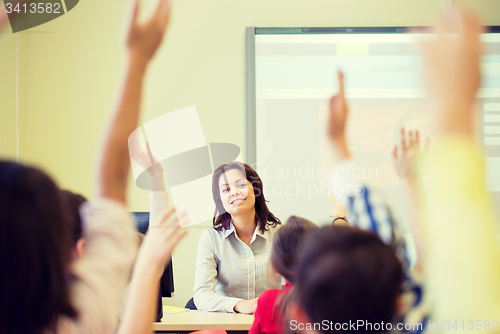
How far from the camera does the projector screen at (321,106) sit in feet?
9.84

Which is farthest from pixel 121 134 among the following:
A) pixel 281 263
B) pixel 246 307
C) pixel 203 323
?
pixel 246 307

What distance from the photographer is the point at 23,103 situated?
3025mm

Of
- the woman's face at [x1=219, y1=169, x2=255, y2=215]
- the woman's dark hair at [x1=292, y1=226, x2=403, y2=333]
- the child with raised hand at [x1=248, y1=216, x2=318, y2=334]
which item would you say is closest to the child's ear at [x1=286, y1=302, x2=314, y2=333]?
the woman's dark hair at [x1=292, y1=226, x2=403, y2=333]

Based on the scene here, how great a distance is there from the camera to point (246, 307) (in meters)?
1.92

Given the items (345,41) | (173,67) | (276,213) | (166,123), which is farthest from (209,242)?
(345,41)

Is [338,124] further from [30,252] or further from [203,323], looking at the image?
[203,323]

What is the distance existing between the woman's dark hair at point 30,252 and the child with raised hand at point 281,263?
80 cm

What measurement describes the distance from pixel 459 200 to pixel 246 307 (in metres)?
1.81

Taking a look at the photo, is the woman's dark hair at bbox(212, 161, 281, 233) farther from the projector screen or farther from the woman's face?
the projector screen

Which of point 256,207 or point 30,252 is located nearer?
point 30,252

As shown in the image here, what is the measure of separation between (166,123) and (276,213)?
1.11m

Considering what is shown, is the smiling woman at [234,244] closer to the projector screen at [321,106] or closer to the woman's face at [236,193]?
the woman's face at [236,193]

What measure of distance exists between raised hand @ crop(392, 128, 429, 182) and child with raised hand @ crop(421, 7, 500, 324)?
0.82 ft

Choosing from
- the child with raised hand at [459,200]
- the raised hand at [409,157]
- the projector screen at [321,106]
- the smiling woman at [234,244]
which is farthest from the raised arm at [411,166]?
the projector screen at [321,106]
